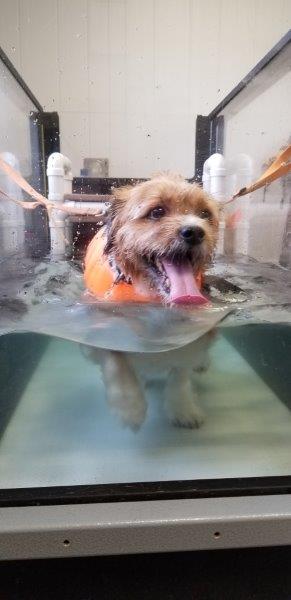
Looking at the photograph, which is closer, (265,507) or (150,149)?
(265,507)

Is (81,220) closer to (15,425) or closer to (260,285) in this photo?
(260,285)

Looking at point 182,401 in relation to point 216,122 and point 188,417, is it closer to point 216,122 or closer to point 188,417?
point 188,417

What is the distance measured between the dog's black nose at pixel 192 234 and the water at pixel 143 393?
190 mm

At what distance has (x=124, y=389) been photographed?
1.00 meters

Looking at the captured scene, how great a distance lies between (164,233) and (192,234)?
0.08 meters

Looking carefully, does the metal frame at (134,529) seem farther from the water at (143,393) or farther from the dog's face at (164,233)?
the dog's face at (164,233)

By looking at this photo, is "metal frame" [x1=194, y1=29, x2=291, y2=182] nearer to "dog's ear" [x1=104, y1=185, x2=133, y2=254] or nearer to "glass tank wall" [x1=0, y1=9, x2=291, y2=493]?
"glass tank wall" [x1=0, y1=9, x2=291, y2=493]

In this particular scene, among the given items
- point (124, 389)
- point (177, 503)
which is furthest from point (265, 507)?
point (124, 389)

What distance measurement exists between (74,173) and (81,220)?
0.71 feet

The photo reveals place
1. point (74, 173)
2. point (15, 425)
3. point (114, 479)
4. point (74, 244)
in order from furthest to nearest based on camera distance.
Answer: point (74, 244), point (74, 173), point (15, 425), point (114, 479)

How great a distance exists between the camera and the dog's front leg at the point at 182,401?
996 mm

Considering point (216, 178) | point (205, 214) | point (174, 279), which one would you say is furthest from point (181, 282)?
point (216, 178)

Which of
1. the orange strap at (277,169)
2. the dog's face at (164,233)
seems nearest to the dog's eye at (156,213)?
the dog's face at (164,233)

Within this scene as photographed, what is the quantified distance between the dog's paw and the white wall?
0.74 metres
